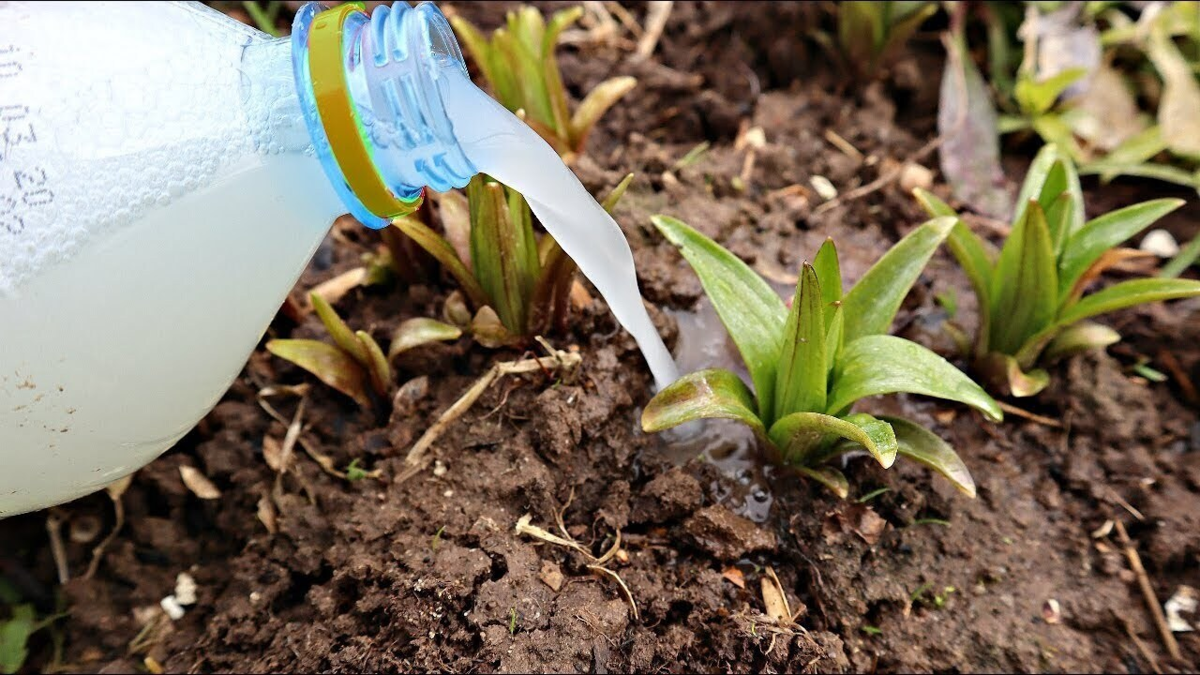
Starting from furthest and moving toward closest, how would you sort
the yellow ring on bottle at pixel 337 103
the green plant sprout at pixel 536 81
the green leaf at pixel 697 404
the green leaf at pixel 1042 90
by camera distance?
1. the green leaf at pixel 1042 90
2. the green plant sprout at pixel 536 81
3. the green leaf at pixel 697 404
4. the yellow ring on bottle at pixel 337 103

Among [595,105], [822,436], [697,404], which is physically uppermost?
[595,105]

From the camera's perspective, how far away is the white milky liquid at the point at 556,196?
114 cm

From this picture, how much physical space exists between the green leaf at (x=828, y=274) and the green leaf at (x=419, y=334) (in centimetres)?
66

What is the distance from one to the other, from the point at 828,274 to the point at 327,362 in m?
0.92

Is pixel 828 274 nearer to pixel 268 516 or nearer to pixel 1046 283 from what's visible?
pixel 1046 283

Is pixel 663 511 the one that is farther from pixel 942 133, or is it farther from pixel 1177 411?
pixel 942 133

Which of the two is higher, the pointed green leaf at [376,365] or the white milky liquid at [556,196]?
the white milky liquid at [556,196]

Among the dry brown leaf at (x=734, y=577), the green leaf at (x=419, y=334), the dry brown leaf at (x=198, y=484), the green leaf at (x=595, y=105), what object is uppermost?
the green leaf at (x=595, y=105)

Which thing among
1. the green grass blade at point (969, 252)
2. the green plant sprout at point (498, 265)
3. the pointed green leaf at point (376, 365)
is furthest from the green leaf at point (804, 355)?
the pointed green leaf at point (376, 365)

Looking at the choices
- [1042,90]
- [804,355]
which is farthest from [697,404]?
[1042,90]

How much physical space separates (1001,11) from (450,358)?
5.91 ft

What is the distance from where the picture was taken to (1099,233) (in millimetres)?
1647

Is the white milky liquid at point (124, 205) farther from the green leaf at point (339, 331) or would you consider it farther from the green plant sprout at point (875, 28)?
the green plant sprout at point (875, 28)

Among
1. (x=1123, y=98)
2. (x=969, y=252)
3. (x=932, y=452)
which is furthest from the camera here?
(x=1123, y=98)
